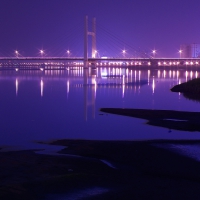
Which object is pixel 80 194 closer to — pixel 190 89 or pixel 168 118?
pixel 168 118

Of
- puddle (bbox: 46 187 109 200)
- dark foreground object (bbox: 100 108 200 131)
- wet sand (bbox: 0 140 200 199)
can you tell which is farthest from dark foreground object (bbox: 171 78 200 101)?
puddle (bbox: 46 187 109 200)

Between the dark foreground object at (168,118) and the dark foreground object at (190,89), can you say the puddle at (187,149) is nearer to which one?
the dark foreground object at (168,118)

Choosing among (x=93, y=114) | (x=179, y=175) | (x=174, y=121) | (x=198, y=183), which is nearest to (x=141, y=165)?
(x=179, y=175)

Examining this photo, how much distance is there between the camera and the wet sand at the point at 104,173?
491cm

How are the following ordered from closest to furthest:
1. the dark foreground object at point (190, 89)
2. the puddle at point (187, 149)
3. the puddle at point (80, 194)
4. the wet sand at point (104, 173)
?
the puddle at point (80, 194), the wet sand at point (104, 173), the puddle at point (187, 149), the dark foreground object at point (190, 89)

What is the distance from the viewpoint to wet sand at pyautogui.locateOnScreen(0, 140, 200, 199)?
4.91 m

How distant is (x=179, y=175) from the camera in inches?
224

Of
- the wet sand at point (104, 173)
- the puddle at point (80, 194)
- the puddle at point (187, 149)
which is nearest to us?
the puddle at point (80, 194)

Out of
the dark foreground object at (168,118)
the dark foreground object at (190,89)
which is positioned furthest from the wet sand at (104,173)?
the dark foreground object at (190,89)

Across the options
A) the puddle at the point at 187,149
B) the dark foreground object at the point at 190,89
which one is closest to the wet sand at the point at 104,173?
the puddle at the point at 187,149

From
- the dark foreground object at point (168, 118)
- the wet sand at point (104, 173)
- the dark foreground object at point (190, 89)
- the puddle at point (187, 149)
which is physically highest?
the dark foreground object at point (190, 89)

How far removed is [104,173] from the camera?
5.77 m

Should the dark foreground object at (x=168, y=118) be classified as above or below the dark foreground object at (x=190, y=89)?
below

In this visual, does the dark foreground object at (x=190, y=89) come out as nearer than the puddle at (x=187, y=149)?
No
